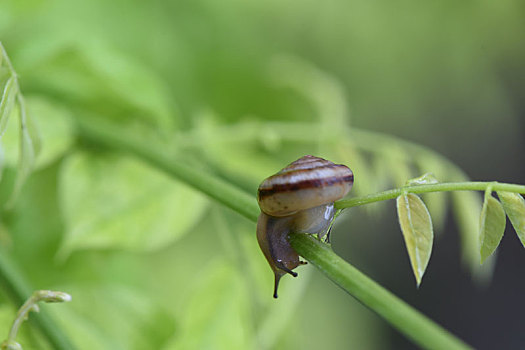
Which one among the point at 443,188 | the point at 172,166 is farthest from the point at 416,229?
the point at 172,166

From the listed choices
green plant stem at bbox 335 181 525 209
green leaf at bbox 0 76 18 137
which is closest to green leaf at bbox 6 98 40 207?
green leaf at bbox 0 76 18 137

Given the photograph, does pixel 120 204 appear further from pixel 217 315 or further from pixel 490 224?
pixel 490 224

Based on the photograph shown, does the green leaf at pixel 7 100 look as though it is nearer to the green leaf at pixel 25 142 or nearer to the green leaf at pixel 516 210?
the green leaf at pixel 25 142

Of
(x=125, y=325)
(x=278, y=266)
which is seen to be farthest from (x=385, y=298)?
(x=125, y=325)

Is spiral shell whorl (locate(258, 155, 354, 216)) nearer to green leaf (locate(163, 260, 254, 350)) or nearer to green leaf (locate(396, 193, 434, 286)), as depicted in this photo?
green leaf (locate(396, 193, 434, 286))

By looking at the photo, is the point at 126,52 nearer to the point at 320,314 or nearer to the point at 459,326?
the point at 320,314

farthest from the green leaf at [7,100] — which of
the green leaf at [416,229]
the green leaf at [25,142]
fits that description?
the green leaf at [416,229]
